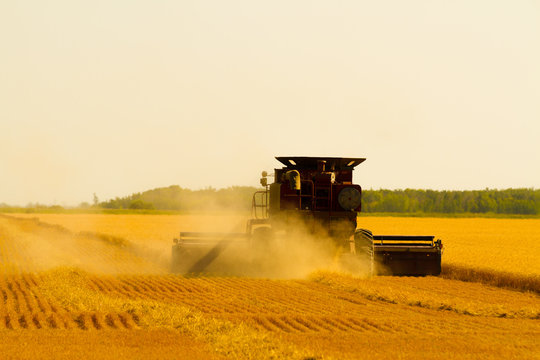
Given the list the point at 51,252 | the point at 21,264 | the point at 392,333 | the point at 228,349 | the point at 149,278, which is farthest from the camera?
the point at 51,252

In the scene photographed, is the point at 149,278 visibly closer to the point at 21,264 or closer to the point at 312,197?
the point at 312,197

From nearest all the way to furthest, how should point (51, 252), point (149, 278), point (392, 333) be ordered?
point (392, 333) < point (149, 278) < point (51, 252)

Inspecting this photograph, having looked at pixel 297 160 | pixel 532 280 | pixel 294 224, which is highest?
pixel 297 160

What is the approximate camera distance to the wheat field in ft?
34.1

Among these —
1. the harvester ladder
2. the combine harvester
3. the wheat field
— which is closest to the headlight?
the combine harvester

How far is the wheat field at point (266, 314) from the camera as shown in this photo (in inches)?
410

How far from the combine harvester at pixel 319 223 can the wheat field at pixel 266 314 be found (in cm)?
69

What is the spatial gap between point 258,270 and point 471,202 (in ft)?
308

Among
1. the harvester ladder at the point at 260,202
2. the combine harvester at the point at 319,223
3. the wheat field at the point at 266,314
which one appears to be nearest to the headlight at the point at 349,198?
the combine harvester at the point at 319,223

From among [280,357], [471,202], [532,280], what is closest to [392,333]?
[280,357]

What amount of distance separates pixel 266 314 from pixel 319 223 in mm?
7551

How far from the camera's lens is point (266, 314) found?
1345 centimetres

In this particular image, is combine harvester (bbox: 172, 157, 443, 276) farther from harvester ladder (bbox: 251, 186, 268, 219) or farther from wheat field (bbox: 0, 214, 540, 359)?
wheat field (bbox: 0, 214, 540, 359)

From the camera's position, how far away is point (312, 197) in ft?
68.3
